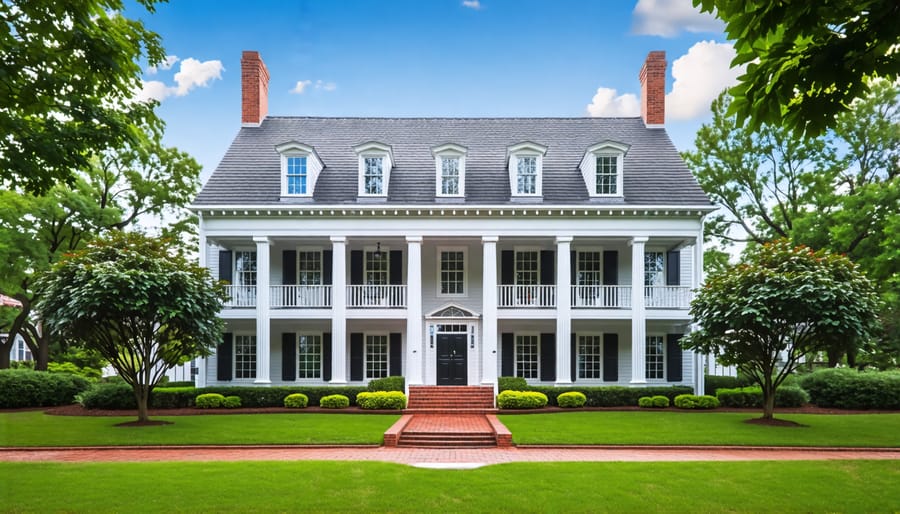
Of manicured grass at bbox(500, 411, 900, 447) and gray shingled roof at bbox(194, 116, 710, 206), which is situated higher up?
gray shingled roof at bbox(194, 116, 710, 206)

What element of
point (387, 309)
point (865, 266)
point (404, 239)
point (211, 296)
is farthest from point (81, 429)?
point (865, 266)

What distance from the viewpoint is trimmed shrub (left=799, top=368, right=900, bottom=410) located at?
23047 mm

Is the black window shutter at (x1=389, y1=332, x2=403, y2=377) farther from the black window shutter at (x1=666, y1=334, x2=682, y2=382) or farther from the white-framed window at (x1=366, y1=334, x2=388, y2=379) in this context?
the black window shutter at (x1=666, y1=334, x2=682, y2=382)

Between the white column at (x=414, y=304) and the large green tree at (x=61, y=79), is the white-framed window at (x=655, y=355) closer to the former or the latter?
the white column at (x=414, y=304)

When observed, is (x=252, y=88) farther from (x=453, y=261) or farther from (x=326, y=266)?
(x=453, y=261)

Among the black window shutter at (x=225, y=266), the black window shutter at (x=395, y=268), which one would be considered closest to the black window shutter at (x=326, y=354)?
the black window shutter at (x=395, y=268)

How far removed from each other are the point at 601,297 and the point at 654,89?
406 inches

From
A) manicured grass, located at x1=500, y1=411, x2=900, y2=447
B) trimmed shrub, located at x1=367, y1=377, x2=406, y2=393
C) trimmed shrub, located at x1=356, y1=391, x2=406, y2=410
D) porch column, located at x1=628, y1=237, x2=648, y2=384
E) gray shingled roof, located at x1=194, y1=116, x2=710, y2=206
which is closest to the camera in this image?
manicured grass, located at x1=500, y1=411, x2=900, y2=447

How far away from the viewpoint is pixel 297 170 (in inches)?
995

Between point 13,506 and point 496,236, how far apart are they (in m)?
17.8

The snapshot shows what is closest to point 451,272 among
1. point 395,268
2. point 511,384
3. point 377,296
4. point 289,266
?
point 395,268

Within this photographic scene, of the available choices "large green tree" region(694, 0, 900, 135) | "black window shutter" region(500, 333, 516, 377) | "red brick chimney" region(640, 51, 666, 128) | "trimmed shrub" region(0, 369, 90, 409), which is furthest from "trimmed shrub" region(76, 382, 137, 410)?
"red brick chimney" region(640, 51, 666, 128)

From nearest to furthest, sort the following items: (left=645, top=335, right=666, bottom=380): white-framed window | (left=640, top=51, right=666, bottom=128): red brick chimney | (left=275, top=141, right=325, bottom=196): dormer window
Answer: (left=275, top=141, right=325, bottom=196): dormer window, (left=645, top=335, right=666, bottom=380): white-framed window, (left=640, top=51, right=666, bottom=128): red brick chimney

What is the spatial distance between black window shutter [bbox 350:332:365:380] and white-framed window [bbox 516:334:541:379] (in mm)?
6424
